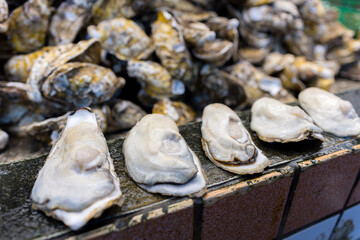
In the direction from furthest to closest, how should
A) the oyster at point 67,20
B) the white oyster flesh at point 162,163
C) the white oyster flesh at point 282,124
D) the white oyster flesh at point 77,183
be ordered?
the oyster at point 67,20, the white oyster flesh at point 282,124, the white oyster flesh at point 162,163, the white oyster flesh at point 77,183

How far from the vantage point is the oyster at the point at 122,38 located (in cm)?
165

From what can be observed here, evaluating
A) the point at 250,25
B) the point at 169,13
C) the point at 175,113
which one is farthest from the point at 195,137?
the point at 250,25

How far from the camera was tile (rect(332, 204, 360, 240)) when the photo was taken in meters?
1.50

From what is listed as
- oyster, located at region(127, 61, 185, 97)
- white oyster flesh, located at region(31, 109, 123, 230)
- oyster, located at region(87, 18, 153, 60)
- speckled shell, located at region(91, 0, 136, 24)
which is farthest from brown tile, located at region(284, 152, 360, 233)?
speckled shell, located at region(91, 0, 136, 24)

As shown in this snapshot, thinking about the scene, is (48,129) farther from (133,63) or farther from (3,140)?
(133,63)

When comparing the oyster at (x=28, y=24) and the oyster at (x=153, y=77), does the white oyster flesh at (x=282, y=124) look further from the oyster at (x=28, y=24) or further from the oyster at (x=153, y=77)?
the oyster at (x=28, y=24)

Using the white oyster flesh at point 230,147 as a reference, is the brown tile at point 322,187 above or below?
below

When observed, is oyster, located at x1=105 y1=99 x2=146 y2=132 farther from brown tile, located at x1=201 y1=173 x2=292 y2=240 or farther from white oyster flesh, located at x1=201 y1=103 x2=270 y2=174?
brown tile, located at x1=201 y1=173 x2=292 y2=240

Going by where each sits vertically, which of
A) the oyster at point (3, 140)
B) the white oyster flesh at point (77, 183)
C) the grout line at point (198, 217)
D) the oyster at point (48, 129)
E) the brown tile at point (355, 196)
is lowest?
the brown tile at point (355, 196)

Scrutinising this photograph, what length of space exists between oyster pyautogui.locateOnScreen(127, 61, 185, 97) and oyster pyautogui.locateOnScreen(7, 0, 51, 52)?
55 cm

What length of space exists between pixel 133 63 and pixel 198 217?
1.06 metres

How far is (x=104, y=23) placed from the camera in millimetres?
1667

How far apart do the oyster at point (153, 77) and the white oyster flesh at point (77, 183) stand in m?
0.80

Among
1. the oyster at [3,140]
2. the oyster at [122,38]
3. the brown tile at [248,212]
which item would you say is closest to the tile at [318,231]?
the brown tile at [248,212]
